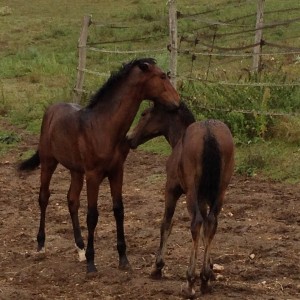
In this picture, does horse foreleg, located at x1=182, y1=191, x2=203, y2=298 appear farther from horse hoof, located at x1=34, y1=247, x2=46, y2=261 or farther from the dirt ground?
horse hoof, located at x1=34, y1=247, x2=46, y2=261

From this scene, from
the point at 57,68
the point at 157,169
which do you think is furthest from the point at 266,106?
the point at 57,68

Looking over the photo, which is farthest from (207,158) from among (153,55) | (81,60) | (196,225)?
(153,55)

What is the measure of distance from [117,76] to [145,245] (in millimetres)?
1714

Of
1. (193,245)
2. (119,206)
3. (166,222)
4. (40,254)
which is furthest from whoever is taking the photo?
(40,254)

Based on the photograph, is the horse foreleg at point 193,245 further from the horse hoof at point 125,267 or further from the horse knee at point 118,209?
the horse knee at point 118,209

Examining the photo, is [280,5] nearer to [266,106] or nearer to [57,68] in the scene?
[57,68]

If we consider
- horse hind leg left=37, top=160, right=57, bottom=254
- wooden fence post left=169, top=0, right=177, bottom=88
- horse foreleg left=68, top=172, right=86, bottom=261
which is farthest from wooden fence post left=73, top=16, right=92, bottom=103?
horse foreleg left=68, top=172, right=86, bottom=261

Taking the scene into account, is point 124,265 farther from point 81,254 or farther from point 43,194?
point 43,194

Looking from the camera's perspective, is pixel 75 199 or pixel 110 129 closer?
pixel 110 129

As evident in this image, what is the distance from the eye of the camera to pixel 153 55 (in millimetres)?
17594

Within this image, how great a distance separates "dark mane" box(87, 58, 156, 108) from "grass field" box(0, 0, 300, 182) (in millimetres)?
3651

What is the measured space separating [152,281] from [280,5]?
18656mm

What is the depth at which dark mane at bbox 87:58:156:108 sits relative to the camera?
6.42 meters

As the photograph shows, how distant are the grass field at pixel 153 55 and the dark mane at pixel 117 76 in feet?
12.0
